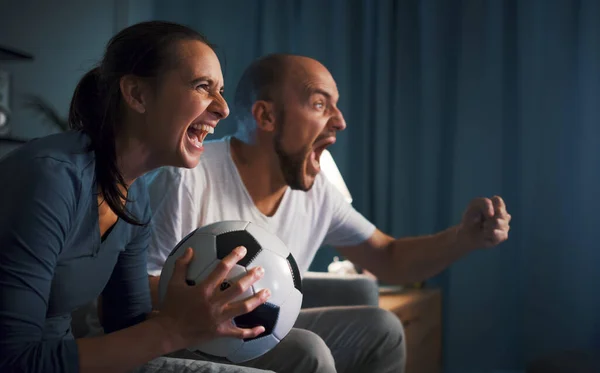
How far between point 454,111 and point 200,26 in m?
1.54

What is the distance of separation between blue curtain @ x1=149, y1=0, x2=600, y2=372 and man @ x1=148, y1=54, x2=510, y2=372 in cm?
153

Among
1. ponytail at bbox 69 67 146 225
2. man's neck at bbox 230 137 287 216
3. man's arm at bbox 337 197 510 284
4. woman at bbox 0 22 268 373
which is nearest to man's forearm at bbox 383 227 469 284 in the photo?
man's arm at bbox 337 197 510 284

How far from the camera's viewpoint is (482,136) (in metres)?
3.36

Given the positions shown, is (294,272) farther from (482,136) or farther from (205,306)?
(482,136)

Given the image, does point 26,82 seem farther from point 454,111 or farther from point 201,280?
point 201,280

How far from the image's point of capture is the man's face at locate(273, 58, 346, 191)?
184cm

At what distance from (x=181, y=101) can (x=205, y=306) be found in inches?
15.5

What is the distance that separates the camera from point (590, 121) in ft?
10.4

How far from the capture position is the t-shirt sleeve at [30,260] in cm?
90

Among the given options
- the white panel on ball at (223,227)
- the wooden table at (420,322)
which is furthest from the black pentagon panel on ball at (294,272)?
the wooden table at (420,322)

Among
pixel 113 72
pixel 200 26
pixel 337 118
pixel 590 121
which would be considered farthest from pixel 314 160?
pixel 200 26

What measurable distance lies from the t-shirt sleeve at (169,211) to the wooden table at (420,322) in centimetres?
107

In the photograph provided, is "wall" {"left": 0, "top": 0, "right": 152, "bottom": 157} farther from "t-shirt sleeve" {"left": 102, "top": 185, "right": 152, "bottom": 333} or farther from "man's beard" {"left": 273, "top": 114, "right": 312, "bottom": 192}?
"t-shirt sleeve" {"left": 102, "top": 185, "right": 152, "bottom": 333}

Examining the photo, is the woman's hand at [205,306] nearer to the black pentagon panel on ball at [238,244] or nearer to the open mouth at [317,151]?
the black pentagon panel on ball at [238,244]
